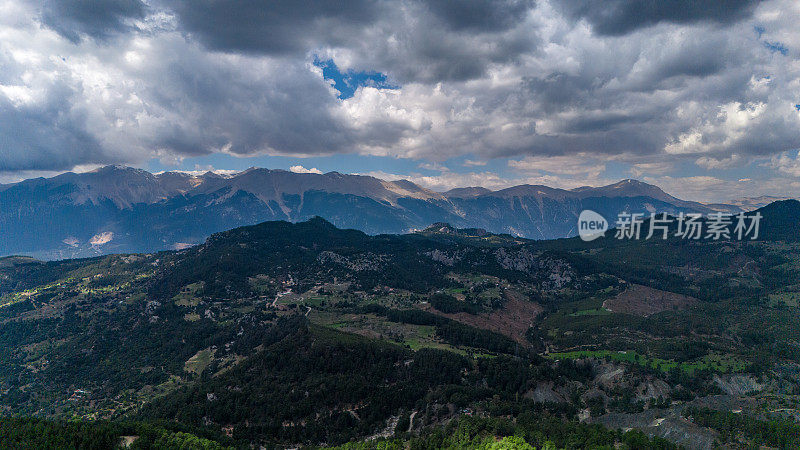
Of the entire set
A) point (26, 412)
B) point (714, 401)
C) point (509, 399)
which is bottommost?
point (26, 412)

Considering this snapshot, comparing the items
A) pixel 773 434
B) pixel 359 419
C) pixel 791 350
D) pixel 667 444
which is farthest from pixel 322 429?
pixel 791 350

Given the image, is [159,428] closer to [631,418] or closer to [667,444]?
[667,444]

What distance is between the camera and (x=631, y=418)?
111688 mm

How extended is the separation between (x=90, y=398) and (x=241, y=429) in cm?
11055

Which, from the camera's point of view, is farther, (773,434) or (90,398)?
(90,398)

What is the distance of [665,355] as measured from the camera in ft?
560

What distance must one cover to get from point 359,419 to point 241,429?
39.4m

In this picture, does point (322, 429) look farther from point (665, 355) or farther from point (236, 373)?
point (665, 355)

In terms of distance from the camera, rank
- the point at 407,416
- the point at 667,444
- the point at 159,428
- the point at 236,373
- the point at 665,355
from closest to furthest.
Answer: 1. the point at 667,444
2. the point at 159,428
3. the point at 407,416
4. the point at 236,373
5. the point at 665,355

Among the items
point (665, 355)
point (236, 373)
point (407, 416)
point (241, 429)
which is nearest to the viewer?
point (241, 429)

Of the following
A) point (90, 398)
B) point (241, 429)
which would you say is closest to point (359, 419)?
point (241, 429)

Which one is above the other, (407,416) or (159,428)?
(159,428)

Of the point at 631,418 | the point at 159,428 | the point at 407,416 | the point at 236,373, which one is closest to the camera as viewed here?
the point at 159,428

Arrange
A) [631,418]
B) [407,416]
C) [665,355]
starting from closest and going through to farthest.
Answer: [631,418] → [407,416] → [665,355]
